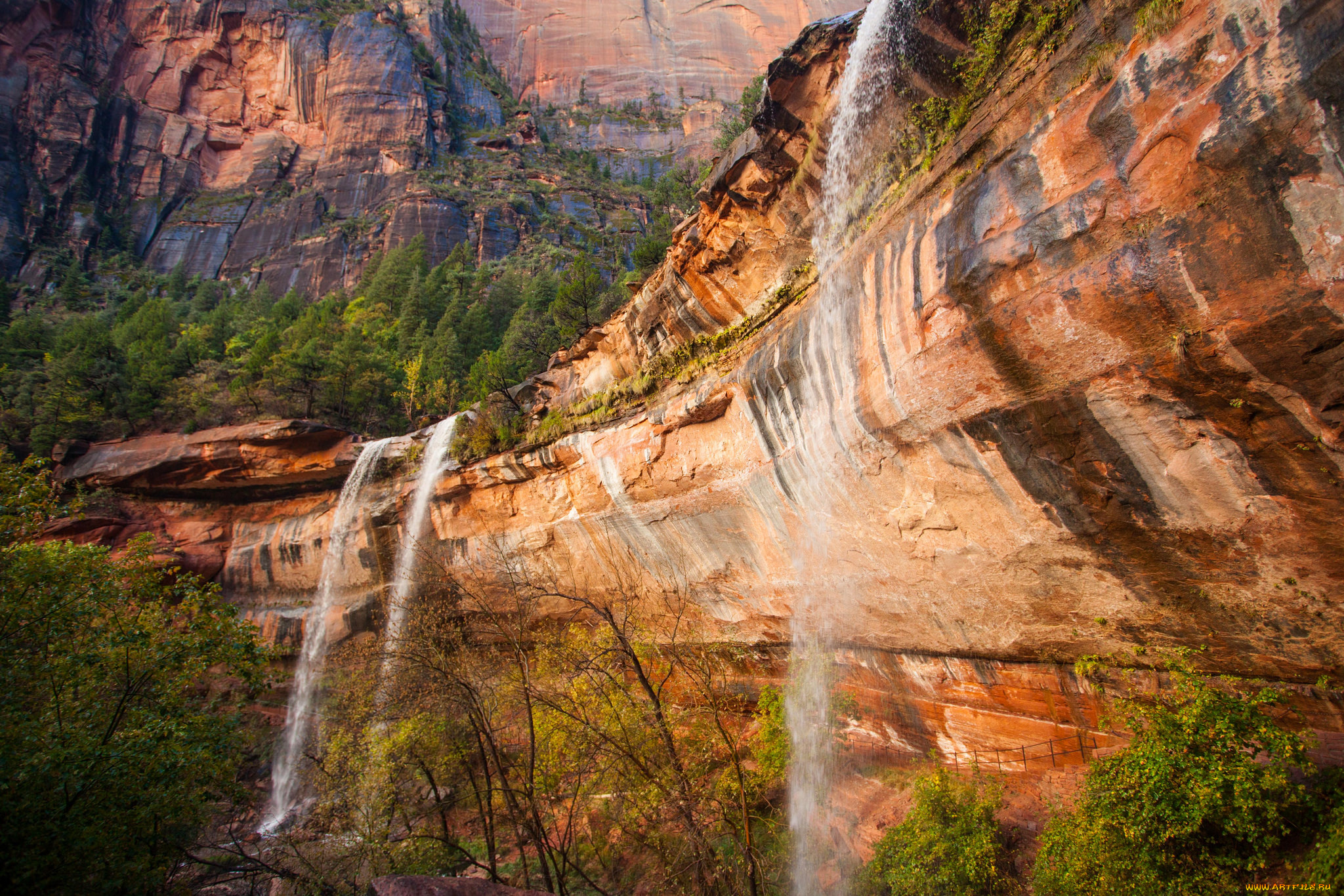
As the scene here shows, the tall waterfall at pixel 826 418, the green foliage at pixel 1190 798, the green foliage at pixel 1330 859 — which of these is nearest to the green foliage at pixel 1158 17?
the tall waterfall at pixel 826 418

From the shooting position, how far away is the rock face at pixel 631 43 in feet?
308

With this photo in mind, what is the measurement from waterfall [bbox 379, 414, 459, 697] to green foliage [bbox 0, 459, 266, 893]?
27.7 ft

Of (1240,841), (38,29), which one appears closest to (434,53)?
(38,29)

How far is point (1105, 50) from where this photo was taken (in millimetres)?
5145

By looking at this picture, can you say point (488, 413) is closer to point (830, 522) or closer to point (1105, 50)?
point (830, 522)

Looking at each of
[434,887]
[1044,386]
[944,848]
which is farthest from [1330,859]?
[434,887]

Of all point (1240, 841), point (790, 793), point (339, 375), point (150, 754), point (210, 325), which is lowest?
point (790, 793)

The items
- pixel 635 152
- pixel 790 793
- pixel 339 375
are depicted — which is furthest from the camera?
pixel 635 152

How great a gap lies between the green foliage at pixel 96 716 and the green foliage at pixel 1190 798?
9.46 m

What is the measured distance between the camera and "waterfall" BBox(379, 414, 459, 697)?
A: 17.6m

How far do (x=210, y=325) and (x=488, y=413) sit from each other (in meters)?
30.3

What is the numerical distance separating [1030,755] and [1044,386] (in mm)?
5616

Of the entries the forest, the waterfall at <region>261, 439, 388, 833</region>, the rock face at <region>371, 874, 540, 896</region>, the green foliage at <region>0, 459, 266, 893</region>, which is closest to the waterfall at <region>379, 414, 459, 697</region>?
the waterfall at <region>261, 439, 388, 833</region>

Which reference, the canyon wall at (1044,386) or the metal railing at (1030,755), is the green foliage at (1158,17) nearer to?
the canyon wall at (1044,386)
